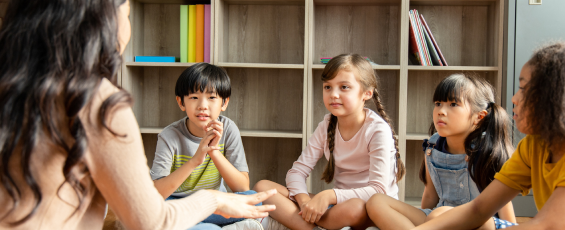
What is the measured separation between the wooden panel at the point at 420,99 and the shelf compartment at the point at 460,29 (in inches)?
5.7

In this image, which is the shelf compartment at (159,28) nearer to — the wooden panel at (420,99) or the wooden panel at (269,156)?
the wooden panel at (269,156)

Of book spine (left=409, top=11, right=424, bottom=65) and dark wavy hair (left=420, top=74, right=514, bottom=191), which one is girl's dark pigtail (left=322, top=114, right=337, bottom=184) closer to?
dark wavy hair (left=420, top=74, right=514, bottom=191)

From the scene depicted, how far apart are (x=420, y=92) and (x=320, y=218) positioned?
3.94ft

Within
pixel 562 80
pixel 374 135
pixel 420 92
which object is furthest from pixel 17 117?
pixel 420 92

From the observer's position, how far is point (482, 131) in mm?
1276

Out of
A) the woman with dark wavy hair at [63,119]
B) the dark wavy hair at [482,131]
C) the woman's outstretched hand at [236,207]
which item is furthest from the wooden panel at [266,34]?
the woman with dark wavy hair at [63,119]

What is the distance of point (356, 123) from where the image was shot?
4.96ft

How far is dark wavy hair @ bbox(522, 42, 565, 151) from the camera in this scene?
0.73 metres

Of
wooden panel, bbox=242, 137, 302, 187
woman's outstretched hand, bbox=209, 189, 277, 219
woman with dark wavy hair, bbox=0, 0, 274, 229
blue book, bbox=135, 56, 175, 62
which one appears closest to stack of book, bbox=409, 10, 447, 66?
wooden panel, bbox=242, 137, 302, 187

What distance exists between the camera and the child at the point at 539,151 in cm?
74

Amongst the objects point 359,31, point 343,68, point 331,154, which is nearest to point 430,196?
point 331,154

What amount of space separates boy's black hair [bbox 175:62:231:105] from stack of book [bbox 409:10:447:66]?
980 mm

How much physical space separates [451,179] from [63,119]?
115cm

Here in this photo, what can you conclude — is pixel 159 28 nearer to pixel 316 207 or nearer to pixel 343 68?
pixel 343 68
